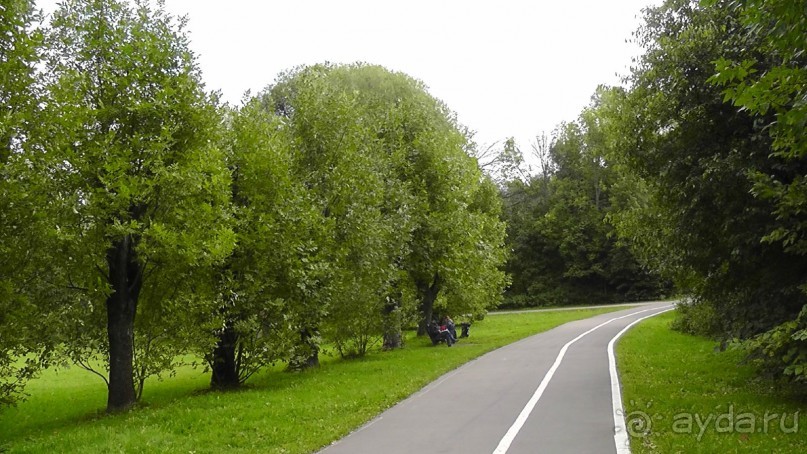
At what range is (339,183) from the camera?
20516mm

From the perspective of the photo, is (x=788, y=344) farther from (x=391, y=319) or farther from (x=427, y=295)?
(x=427, y=295)

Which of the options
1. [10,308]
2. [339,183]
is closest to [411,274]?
[339,183]

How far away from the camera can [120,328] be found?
14180 millimetres

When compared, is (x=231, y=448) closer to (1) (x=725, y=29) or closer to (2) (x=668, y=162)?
(2) (x=668, y=162)

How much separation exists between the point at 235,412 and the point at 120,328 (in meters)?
3.91

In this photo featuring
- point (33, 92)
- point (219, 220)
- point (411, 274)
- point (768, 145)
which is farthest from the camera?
point (411, 274)

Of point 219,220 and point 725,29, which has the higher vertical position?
point 725,29

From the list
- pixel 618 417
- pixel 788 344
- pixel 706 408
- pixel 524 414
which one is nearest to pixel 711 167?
pixel 788 344

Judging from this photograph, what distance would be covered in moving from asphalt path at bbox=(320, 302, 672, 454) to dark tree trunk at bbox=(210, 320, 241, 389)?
5760 millimetres

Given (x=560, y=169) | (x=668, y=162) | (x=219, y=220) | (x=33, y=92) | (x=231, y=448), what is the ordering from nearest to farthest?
(x=231, y=448) < (x=33, y=92) < (x=668, y=162) < (x=219, y=220) < (x=560, y=169)

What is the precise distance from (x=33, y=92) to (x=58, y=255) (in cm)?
338

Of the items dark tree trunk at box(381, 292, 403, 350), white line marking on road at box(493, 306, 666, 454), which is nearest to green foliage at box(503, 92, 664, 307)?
dark tree trunk at box(381, 292, 403, 350)

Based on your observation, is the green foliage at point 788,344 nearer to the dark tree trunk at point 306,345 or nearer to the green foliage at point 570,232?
the dark tree trunk at point 306,345

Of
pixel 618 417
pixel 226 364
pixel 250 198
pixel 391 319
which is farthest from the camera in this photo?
pixel 391 319
